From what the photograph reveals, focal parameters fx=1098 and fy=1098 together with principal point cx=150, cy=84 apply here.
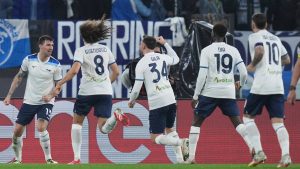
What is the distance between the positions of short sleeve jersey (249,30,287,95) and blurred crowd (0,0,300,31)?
6200 millimetres

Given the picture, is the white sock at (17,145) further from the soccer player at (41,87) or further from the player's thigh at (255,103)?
the player's thigh at (255,103)

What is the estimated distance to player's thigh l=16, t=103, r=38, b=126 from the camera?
18.3 m

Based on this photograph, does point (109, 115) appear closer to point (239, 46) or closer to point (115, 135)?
point (115, 135)

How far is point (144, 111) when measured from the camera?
787 inches

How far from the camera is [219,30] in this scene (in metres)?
16.5

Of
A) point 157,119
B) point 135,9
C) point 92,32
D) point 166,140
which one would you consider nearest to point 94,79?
point 92,32

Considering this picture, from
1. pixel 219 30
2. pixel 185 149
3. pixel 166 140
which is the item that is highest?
pixel 219 30

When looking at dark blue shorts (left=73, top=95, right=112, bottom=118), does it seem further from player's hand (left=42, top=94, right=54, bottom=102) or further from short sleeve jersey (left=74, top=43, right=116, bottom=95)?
player's hand (left=42, top=94, right=54, bottom=102)

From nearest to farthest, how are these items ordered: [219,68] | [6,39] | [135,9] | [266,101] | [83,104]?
[266,101]
[219,68]
[83,104]
[6,39]
[135,9]

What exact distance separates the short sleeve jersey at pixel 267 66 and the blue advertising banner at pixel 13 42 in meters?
7.01

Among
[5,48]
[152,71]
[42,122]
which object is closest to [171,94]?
[152,71]

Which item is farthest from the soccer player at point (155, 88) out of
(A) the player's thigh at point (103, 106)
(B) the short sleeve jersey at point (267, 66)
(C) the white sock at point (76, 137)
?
(B) the short sleeve jersey at point (267, 66)

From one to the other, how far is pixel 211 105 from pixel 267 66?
53.9 inches

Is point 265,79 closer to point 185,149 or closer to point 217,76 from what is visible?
point 217,76
